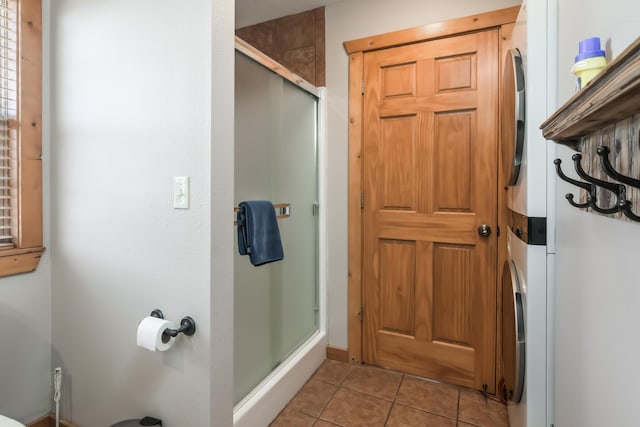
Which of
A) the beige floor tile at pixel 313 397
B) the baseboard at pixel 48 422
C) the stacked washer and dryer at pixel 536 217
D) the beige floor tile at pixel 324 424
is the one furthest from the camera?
the beige floor tile at pixel 313 397

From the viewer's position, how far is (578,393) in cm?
85

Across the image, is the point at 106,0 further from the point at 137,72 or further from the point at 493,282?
the point at 493,282

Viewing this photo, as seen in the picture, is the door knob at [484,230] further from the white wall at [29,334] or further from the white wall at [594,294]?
the white wall at [29,334]

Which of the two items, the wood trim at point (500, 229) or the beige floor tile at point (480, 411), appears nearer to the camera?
the beige floor tile at point (480, 411)

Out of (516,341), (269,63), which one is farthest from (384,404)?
(269,63)

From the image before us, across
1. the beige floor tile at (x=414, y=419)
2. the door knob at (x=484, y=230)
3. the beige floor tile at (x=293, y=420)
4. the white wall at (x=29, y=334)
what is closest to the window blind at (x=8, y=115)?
the white wall at (x=29, y=334)

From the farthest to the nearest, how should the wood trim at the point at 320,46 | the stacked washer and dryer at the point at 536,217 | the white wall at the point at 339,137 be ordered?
the wood trim at the point at 320,46, the white wall at the point at 339,137, the stacked washer and dryer at the point at 536,217

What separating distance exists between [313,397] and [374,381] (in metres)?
0.41

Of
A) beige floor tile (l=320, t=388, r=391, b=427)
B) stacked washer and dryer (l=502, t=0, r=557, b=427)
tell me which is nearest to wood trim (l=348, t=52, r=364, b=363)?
beige floor tile (l=320, t=388, r=391, b=427)

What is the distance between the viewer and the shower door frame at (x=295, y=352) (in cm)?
151

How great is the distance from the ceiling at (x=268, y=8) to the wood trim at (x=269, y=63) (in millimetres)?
587

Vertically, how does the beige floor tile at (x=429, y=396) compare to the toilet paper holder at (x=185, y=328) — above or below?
below

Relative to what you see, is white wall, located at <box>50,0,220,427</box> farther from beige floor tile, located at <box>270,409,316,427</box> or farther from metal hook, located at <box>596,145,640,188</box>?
metal hook, located at <box>596,145,640,188</box>

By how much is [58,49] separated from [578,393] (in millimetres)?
2285
